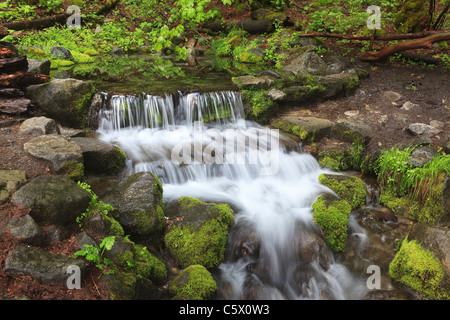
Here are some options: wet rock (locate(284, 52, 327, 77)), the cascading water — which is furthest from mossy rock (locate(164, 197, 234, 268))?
wet rock (locate(284, 52, 327, 77))

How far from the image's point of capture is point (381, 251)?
4969 mm

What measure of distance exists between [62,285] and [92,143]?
343 centimetres

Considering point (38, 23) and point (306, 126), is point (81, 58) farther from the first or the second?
point (306, 126)

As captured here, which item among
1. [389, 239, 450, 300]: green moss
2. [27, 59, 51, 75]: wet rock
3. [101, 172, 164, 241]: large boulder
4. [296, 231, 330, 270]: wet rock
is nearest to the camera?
[389, 239, 450, 300]: green moss

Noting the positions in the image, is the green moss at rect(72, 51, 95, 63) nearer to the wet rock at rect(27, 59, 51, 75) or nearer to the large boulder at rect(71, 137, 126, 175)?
the wet rock at rect(27, 59, 51, 75)

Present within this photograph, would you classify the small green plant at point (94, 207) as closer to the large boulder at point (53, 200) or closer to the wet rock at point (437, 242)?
the large boulder at point (53, 200)

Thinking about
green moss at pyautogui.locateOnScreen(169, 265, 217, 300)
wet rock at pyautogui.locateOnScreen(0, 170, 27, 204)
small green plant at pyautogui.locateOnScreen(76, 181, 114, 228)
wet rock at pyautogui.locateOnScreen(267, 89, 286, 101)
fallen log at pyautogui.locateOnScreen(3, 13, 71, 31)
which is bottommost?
green moss at pyautogui.locateOnScreen(169, 265, 217, 300)

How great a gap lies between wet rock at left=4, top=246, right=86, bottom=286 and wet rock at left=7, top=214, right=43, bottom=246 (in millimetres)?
186

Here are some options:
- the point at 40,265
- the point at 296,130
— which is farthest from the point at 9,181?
the point at 296,130

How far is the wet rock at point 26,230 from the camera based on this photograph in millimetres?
3322

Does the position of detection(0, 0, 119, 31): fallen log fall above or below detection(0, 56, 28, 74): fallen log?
above

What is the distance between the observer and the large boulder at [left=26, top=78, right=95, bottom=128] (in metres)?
7.11

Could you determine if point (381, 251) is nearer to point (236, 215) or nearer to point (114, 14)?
point (236, 215)

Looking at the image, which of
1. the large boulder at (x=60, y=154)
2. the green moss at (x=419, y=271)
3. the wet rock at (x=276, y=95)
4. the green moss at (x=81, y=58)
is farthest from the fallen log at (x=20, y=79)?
the green moss at (x=419, y=271)
